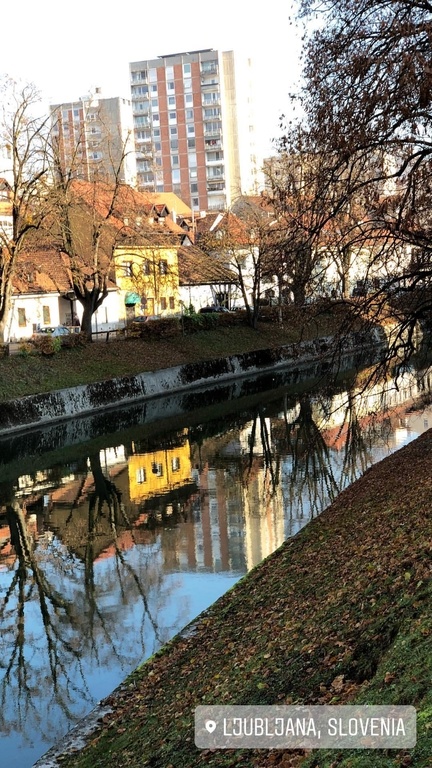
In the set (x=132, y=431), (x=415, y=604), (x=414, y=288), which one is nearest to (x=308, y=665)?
(x=415, y=604)

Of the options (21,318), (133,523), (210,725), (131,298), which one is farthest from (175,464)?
(131,298)

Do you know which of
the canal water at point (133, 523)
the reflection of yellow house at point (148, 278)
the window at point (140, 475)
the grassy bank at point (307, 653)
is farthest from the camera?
the reflection of yellow house at point (148, 278)

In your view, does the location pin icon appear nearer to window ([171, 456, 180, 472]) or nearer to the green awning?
window ([171, 456, 180, 472])

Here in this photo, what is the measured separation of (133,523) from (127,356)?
74.2 ft

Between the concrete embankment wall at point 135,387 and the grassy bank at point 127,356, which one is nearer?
the concrete embankment wall at point 135,387

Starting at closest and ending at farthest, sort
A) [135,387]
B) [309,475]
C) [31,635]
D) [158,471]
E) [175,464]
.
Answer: [31,635]
[309,475]
[158,471]
[175,464]
[135,387]

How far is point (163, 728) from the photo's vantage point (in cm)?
759

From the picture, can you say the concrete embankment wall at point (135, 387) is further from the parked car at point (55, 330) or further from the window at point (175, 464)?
the parked car at point (55, 330)

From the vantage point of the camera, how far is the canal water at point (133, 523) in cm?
1099

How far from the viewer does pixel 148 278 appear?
50.8 meters

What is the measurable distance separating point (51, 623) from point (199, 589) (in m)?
2.17

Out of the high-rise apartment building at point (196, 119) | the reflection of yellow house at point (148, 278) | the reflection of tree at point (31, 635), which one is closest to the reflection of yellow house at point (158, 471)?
the reflection of tree at point (31, 635)

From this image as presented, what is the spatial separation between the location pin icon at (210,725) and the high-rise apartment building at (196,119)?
381 feet

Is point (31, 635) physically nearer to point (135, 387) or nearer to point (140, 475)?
point (140, 475)
